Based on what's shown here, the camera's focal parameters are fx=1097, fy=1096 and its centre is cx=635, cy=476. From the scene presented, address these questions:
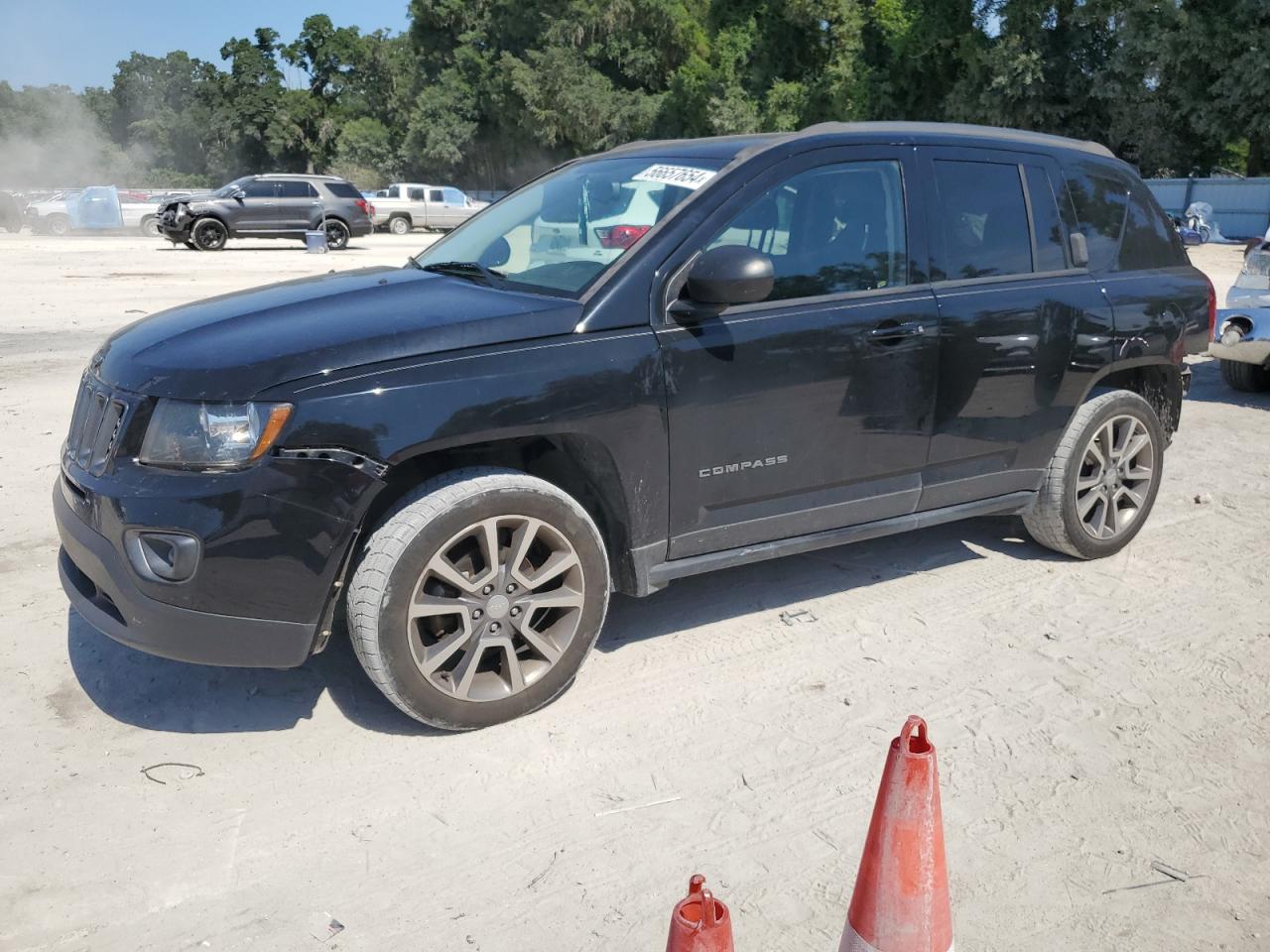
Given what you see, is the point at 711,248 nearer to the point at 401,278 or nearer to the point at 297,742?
the point at 401,278

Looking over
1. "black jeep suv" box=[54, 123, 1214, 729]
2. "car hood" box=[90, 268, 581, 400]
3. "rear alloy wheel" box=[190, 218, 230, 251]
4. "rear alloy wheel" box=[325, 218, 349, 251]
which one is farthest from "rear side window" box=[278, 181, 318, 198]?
"car hood" box=[90, 268, 581, 400]

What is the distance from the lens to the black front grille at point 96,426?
3.32 m

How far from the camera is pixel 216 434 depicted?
3.17 m

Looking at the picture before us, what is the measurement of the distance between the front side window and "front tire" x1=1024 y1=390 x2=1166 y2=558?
1.28 metres

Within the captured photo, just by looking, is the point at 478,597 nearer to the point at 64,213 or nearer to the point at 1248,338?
the point at 1248,338

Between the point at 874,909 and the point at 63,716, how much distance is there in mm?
2764

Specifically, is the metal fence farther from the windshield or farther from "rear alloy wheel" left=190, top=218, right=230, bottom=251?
the windshield

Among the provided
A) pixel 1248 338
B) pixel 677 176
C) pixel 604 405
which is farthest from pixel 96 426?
pixel 1248 338

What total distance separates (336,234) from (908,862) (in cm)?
2728

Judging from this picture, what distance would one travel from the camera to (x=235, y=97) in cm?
7825

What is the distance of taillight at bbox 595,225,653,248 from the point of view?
3.85 meters

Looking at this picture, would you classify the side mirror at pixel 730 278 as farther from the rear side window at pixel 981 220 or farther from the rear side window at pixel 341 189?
the rear side window at pixel 341 189

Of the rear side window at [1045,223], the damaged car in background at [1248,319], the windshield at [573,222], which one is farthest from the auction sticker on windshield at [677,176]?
the damaged car in background at [1248,319]

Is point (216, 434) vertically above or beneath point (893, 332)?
beneath
